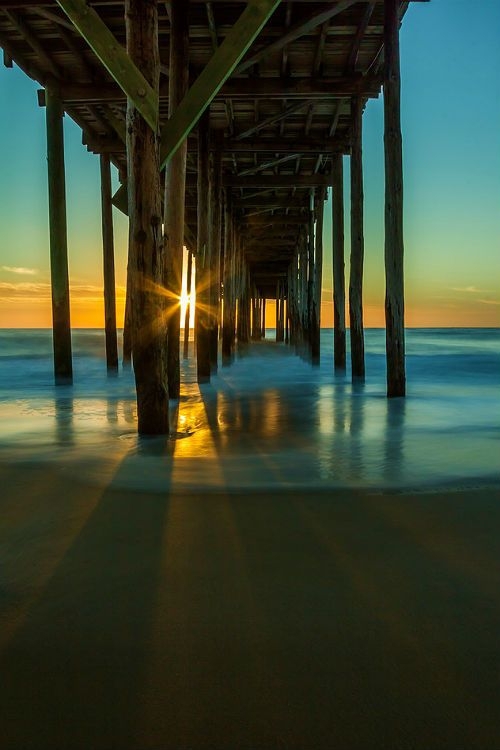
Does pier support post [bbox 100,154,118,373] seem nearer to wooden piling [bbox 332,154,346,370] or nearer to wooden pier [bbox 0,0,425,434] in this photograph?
wooden pier [bbox 0,0,425,434]

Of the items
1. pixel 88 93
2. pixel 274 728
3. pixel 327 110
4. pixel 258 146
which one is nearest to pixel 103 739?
pixel 274 728

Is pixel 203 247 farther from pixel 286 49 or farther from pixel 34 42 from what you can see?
pixel 34 42

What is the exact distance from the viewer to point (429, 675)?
130 cm

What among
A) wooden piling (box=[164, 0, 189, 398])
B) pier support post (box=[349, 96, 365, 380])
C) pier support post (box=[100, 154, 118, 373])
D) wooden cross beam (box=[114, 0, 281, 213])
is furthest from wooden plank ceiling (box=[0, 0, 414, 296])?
wooden cross beam (box=[114, 0, 281, 213])

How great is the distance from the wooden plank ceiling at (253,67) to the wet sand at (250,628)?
4.89 m

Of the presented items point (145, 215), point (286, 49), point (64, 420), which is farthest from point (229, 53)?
point (286, 49)

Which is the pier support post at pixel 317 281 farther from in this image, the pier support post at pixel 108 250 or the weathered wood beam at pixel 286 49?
the weathered wood beam at pixel 286 49

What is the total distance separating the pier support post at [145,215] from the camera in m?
3.98

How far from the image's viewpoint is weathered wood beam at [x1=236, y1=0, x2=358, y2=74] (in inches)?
249

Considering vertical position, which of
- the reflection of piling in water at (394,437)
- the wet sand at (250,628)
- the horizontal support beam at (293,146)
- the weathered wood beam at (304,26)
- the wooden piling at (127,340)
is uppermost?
the horizontal support beam at (293,146)

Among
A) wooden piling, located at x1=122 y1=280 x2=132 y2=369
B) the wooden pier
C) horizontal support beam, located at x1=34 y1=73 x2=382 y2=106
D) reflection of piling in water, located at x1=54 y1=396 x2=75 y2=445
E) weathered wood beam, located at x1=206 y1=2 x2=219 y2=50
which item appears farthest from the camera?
wooden piling, located at x1=122 y1=280 x2=132 y2=369

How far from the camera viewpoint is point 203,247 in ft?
29.1

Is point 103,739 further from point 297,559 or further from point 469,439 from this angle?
point 469,439

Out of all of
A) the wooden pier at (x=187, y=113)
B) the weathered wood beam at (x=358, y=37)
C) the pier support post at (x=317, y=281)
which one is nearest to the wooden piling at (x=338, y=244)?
the wooden pier at (x=187, y=113)
